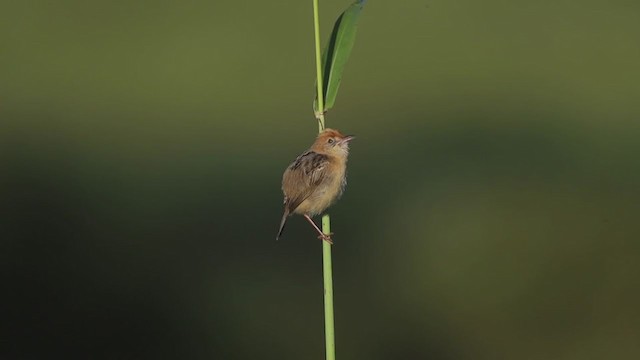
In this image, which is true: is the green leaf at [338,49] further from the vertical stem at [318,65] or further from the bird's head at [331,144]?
the bird's head at [331,144]

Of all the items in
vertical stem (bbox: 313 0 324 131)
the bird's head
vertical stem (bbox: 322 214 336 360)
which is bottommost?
vertical stem (bbox: 322 214 336 360)

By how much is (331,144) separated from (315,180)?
0.12m

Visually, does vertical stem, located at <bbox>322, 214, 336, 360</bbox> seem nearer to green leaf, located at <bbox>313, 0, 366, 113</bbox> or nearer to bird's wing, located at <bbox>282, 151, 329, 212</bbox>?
green leaf, located at <bbox>313, 0, 366, 113</bbox>

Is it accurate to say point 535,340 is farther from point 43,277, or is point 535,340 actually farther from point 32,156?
point 32,156

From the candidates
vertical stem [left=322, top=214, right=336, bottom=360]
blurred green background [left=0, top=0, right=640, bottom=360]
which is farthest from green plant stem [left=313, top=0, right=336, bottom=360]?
blurred green background [left=0, top=0, right=640, bottom=360]

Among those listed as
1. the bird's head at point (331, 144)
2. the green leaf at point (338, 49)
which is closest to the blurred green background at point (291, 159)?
the bird's head at point (331, 144)

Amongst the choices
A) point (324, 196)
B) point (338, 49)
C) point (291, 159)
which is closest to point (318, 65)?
point (338, 49)

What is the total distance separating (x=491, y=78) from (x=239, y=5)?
115 centimetres

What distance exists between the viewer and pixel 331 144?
2445 mm

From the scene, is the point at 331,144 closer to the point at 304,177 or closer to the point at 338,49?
the point at 304,177

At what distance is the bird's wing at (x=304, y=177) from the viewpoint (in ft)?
7.71

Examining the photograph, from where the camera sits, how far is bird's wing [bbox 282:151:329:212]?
235cm

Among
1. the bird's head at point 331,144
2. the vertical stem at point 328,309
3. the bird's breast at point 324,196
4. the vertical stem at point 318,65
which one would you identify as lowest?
the vertical stem at point 328,309

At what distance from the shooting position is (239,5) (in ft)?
17.2
